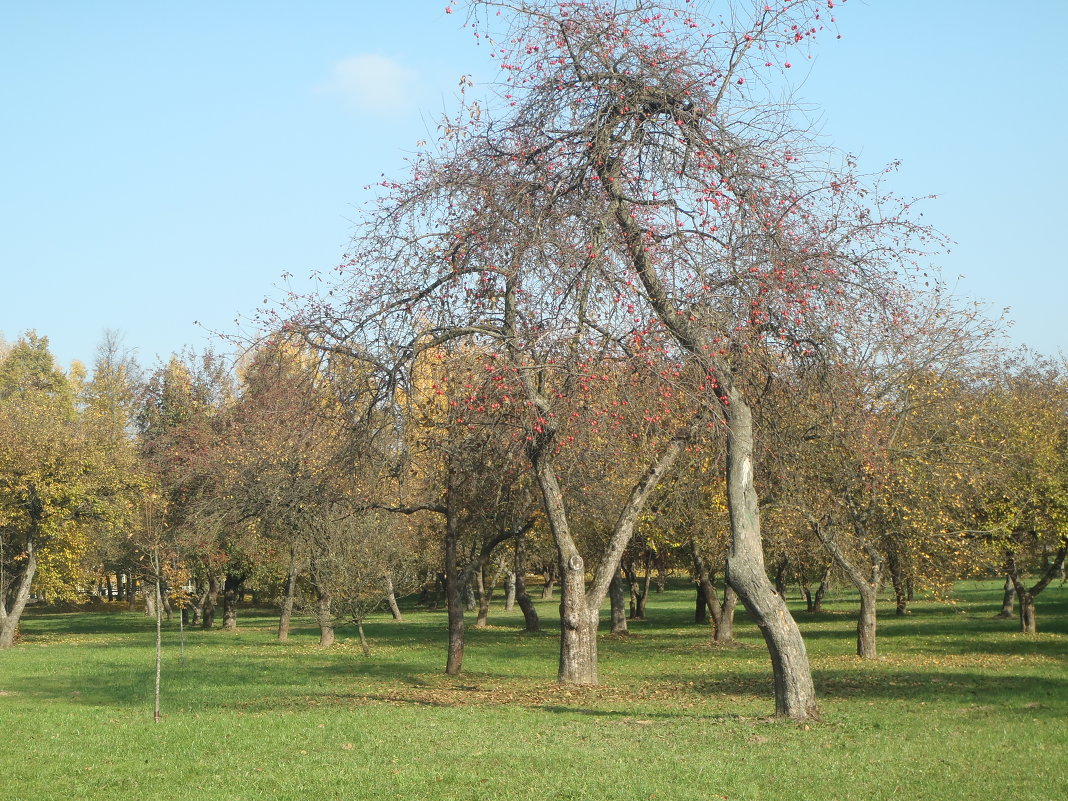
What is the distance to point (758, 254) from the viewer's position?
12.3 metres

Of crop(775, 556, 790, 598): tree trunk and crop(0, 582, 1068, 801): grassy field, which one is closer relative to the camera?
crop(0, 582, 1068, 801): grassy field

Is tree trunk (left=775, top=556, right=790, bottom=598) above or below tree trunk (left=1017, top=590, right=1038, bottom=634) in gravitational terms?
above

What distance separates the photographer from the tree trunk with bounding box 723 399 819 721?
11648mm

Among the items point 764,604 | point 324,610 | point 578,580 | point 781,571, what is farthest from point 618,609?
point 764,604

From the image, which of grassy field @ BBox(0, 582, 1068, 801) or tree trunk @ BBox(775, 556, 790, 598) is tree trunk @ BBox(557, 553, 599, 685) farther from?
tree trunk @ BBox(775, 556, 790, 598)

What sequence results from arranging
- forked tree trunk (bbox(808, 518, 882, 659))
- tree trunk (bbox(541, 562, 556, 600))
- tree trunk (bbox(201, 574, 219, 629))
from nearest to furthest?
forked tree trunk (bbox(808, 518, 882, 659)), tree trunk (bbox(201, 574, 219, 629)), tree trunk (bbox(541, 562, 556, 600))

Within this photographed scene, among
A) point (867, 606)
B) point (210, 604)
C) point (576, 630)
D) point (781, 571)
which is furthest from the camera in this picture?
point (210, 604)

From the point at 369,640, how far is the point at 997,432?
21.3 metres

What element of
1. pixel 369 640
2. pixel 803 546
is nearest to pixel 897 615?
pixel 803 546

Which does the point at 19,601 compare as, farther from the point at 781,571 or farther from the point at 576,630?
the point at 781,571

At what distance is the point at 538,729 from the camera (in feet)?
41.0

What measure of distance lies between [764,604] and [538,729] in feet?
10.7

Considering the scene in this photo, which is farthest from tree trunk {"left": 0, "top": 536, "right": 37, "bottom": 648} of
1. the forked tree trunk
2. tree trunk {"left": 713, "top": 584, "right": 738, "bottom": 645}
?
the forked tree trunk

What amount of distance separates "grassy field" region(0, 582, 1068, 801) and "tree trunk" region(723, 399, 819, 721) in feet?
1.12
